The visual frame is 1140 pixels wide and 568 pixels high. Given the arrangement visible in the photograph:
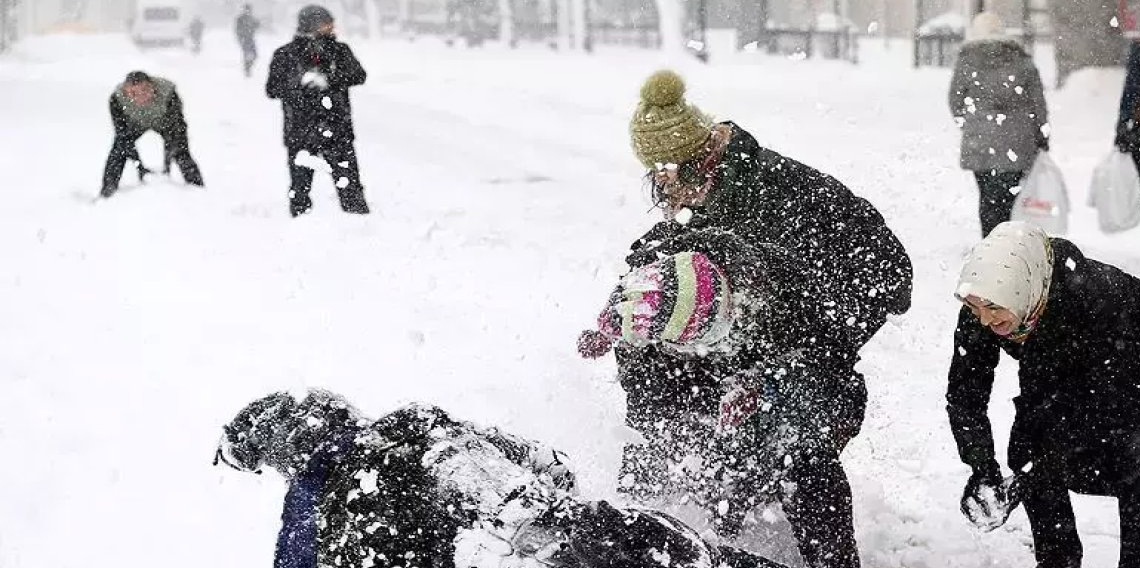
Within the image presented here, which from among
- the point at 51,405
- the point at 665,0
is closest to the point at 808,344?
the point at 51,405

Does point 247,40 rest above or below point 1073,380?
above

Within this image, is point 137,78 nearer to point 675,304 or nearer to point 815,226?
point 815,226

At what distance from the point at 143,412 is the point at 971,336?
357 cm

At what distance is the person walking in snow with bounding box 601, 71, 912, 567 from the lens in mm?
3684

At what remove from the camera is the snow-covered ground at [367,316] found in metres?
4.50

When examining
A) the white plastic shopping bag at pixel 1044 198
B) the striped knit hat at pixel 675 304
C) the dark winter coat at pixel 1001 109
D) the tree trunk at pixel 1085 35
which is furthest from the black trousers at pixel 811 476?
the tree trunk at pixel 1085 35

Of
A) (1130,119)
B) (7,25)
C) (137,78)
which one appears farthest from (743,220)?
(7,25)

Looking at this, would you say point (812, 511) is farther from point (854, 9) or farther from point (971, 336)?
point (854, 9)

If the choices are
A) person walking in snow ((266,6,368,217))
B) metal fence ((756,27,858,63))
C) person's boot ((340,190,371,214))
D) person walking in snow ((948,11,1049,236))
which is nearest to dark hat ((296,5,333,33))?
person walking in snow ((266,6,368,217))

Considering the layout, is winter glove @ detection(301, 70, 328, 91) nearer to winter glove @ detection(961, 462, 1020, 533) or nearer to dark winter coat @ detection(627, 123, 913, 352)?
dark winter coat @ detection(627, 123, 913, 352)

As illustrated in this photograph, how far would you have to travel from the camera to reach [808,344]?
136 inches

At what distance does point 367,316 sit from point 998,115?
14.6ft

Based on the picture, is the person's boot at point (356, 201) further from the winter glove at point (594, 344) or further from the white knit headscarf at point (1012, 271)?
the white knit headscarf at point (1012, 271)

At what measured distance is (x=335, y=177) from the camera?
9539 mm
